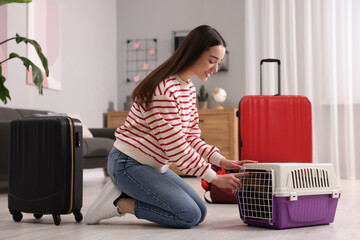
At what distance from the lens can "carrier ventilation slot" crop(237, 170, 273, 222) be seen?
1.93m

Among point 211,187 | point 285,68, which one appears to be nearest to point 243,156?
point 211,187

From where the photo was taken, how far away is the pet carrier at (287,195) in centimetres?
189

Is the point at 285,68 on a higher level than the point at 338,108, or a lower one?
higher

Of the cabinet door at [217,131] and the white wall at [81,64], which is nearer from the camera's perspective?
the white wall at [81,64]

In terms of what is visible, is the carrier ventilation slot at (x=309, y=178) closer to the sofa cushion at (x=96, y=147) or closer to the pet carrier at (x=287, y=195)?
the pet carrier at (x=287, y=195)

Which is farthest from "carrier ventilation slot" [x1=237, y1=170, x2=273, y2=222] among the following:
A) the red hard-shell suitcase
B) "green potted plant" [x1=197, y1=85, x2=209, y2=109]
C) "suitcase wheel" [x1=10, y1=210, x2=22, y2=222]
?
"green potted plant" [x1=197, y1=85, x2=209, y2=109]

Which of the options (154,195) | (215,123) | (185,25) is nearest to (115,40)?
(185,25)

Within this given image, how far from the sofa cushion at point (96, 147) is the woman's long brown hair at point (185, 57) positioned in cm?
210

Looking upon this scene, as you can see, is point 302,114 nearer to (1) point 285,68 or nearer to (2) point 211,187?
(2) point 211,187

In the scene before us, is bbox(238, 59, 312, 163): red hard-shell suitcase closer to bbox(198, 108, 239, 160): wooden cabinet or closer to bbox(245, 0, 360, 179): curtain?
A: bbox(198, 108, 239, 160): wooden cabinet

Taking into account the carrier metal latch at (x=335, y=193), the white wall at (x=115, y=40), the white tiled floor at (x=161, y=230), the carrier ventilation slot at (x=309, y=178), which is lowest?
the white tiled floor at (x=161, y=230)

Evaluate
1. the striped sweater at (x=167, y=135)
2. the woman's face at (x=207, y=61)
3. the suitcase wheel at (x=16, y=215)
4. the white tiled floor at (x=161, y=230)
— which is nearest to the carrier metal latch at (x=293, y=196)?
the white tiled floor at (x=161, y=230)

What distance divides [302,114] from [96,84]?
3.21m

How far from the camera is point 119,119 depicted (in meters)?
5.50
